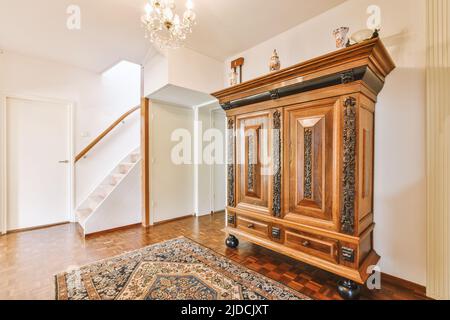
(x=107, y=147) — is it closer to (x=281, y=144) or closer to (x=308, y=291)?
(x=281, y=144)

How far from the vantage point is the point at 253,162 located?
231cm

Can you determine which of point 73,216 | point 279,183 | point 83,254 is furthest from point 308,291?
point 73,216

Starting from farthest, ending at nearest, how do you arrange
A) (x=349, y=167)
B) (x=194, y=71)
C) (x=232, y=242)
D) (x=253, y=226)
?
(x=194, y=71) < (x=232, y=242) < (x=253, y=226) < (x=349, y=167)

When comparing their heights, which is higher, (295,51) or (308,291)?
(295,51)

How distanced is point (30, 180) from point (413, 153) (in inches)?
201

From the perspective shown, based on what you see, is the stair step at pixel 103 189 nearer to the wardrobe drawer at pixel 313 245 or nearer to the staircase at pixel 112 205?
the staircase at pixel 112 205

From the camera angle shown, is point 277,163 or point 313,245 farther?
point 277,163

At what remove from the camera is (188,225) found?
360 cm

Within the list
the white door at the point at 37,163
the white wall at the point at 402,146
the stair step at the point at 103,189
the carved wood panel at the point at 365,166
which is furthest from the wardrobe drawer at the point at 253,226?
the white door at the point at 37,163

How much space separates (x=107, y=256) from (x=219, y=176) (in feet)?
8.67

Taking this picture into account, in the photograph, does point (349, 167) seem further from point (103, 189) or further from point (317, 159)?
point (103, 189)

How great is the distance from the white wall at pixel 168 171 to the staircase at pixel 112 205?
0.31 meters

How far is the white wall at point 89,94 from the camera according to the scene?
3.28m

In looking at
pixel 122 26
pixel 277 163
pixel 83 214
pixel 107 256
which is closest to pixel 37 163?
pixel 83 214
